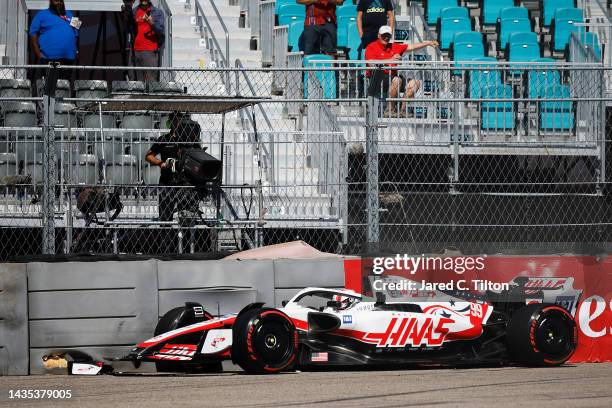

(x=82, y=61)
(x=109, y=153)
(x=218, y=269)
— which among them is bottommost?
(x=218, y=269)

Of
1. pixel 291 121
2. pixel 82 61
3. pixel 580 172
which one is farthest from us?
pixel 82 61

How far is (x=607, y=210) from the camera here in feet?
39.7

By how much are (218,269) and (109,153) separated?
249cm

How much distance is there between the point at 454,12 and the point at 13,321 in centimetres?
1207

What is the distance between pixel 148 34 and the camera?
1736 centimetres

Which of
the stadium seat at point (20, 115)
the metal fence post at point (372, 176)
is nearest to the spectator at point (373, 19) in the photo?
the stadium seat at point (20, 115)

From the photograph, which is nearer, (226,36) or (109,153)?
(109,153)

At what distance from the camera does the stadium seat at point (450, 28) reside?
20.2 meters

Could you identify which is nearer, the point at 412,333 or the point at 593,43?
the point at 412,333

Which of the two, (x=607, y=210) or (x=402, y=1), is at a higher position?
(x=402, y=1)

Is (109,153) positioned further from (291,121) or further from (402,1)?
(402,1)

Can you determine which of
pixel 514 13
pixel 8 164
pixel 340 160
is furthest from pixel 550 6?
pixel 8 164

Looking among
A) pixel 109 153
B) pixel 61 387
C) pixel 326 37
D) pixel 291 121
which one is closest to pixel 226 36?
pixel 326 37

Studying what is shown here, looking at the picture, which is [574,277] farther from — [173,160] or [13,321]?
[13,321]
